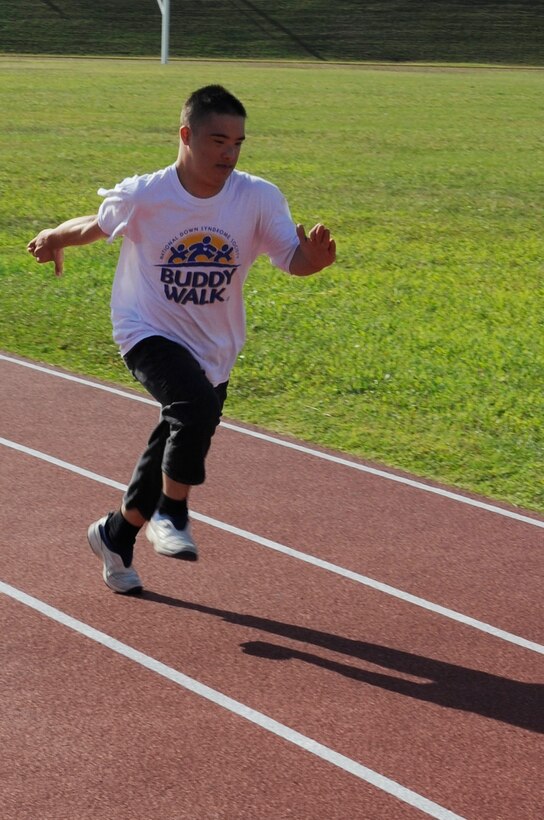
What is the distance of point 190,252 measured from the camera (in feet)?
17.9

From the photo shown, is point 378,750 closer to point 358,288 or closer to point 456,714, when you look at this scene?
point 456,714

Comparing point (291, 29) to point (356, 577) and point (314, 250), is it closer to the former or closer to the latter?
point (356, 577)

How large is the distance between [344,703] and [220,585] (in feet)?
4.01

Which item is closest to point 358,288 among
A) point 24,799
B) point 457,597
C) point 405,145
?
point 457,597

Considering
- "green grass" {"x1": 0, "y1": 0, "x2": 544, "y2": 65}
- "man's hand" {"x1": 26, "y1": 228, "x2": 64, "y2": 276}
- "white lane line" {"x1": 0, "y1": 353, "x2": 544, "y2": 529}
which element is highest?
"green grass" {"x1": 0, "y1": 0, "x2": 544, "y2": 65}

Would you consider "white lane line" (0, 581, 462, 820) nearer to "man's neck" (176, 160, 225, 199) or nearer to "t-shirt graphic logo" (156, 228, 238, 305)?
"t-shirt graphic logo" (156, 228, 238, 305)

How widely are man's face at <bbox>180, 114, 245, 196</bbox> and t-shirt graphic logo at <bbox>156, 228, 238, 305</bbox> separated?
0.74 feet

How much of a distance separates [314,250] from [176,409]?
0.85m

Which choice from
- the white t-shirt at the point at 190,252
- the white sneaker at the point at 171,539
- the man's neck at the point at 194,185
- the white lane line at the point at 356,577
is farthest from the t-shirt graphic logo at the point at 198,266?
the white lane line at the point at 356,577

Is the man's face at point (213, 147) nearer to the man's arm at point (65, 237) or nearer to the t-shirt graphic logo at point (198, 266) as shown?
the t-shirt graphic logo at point (198, 266)

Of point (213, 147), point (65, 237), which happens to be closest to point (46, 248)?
point (65, 237)

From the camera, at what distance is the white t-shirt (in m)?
5.44

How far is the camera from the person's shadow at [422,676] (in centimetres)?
490

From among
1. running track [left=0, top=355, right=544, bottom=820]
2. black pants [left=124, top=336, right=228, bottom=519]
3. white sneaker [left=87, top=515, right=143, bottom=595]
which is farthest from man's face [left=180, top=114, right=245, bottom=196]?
running track [left=0, top=355, right=544, bottom=820]
